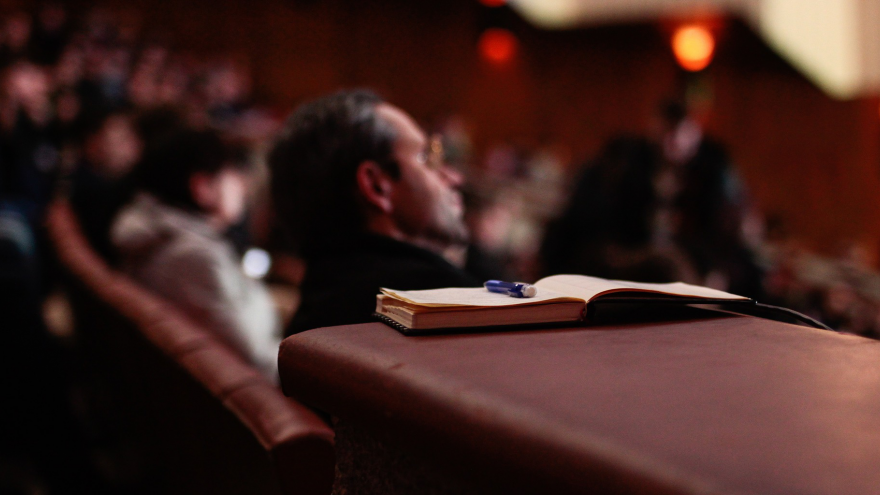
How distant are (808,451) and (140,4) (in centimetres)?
987

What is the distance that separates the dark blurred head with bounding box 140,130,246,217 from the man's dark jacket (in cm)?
101

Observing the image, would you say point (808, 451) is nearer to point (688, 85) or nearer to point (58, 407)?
point (58, 407)

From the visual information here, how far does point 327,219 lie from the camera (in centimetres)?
140

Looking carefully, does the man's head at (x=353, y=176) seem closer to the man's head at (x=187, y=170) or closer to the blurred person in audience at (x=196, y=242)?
the blurred person in audience at (x=196, y=242)

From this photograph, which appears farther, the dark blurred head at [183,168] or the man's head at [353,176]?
the dark blurred head at [183,168]

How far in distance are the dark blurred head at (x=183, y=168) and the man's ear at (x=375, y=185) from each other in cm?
99

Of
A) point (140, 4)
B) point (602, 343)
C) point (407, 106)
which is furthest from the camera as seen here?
point (407, 106)

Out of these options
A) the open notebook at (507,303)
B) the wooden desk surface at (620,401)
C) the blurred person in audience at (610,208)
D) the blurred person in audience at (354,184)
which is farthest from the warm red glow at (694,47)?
the wooden desk surface at (620,401)

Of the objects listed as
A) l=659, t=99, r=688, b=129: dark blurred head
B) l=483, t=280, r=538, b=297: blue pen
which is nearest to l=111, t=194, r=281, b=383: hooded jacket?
l=483, t=280, r=538, b=297: blue pen

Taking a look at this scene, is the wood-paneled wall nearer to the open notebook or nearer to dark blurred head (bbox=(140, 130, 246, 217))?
dark blurred head (bbox=(140, 130, 246, 217))

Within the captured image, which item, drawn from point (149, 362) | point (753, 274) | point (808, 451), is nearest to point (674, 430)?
point (808, 451)

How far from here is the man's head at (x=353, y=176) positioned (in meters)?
1.40

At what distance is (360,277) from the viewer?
1.15 m

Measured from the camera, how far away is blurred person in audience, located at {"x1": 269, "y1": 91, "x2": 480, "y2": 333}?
4.58 feet
